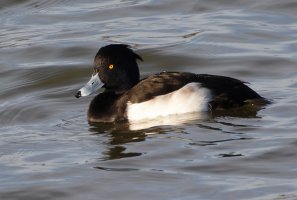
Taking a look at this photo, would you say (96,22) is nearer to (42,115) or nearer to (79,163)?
(42,115)

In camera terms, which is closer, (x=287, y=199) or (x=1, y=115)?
(x=287, y=199)

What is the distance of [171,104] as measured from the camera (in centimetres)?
1110

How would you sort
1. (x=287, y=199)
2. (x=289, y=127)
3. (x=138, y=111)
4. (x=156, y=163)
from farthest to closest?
(x=138, y=111) < (x=289, y=127) < (x=156, y=163) < (x=287, y=199)

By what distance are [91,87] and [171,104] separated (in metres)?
1.00

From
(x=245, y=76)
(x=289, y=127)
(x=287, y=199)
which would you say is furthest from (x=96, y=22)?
(x=287, y=199)

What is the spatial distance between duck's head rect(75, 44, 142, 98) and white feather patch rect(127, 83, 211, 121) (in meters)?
0.52

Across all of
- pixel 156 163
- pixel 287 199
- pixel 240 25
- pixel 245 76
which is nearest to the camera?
pixel 287 199

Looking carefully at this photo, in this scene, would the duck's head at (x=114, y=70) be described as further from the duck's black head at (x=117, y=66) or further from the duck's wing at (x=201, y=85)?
the duck's wing at (x=201, y=85)

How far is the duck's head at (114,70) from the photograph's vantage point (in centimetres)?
A: 1154

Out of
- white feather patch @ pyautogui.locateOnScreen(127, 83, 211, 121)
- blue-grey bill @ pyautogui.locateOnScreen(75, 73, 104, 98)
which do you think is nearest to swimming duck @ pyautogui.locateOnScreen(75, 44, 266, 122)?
white feather patch @ pyautogui.locateOnScreen(127, 83, 211, 121)

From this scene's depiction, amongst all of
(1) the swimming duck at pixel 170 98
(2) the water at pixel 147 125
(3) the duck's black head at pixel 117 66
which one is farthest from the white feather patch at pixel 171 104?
(3) the duck's black head at pixel 117 66

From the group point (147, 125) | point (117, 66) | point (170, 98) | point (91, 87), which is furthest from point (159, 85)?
point (91, 87)

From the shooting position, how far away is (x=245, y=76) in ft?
41.9

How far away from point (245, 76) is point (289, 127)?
8.29 feet
